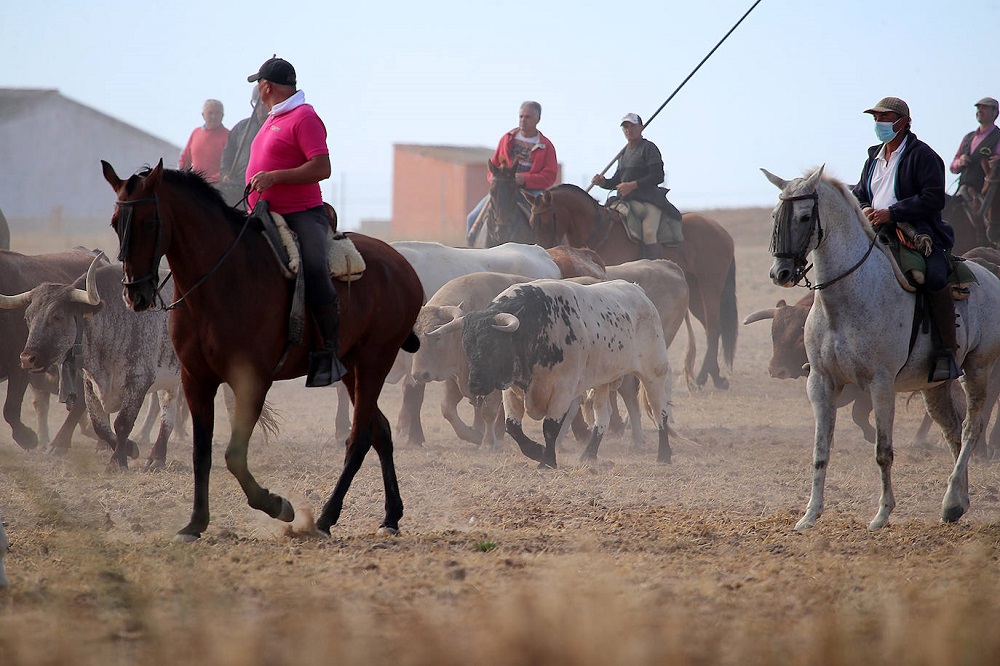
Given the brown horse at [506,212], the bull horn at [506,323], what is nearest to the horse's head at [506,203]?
the brown horse at [506,212]

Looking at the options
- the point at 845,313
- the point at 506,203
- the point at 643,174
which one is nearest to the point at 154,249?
the point at 845,313

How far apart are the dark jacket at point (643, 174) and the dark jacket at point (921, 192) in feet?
25.1

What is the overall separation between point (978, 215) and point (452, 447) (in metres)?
7.22

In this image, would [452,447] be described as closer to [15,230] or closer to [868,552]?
[868,552]

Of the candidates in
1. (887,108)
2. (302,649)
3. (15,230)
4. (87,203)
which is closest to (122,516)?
(302,649)

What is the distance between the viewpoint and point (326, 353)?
614 cm

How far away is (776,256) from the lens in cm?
670

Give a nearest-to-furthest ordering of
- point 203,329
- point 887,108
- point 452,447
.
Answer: point 203,329 < point 887,108 < point 452,447

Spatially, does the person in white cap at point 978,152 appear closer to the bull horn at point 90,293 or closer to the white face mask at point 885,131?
the white face mask at point 885,131

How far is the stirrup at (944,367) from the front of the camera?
7.01 m

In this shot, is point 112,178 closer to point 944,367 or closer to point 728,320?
point 944,367

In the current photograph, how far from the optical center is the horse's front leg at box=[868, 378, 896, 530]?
686 cm

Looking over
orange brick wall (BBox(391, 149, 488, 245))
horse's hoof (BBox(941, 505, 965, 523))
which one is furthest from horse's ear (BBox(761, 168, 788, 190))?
orange brick wall (BBox(391, 149, 488, 245))

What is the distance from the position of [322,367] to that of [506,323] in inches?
160
